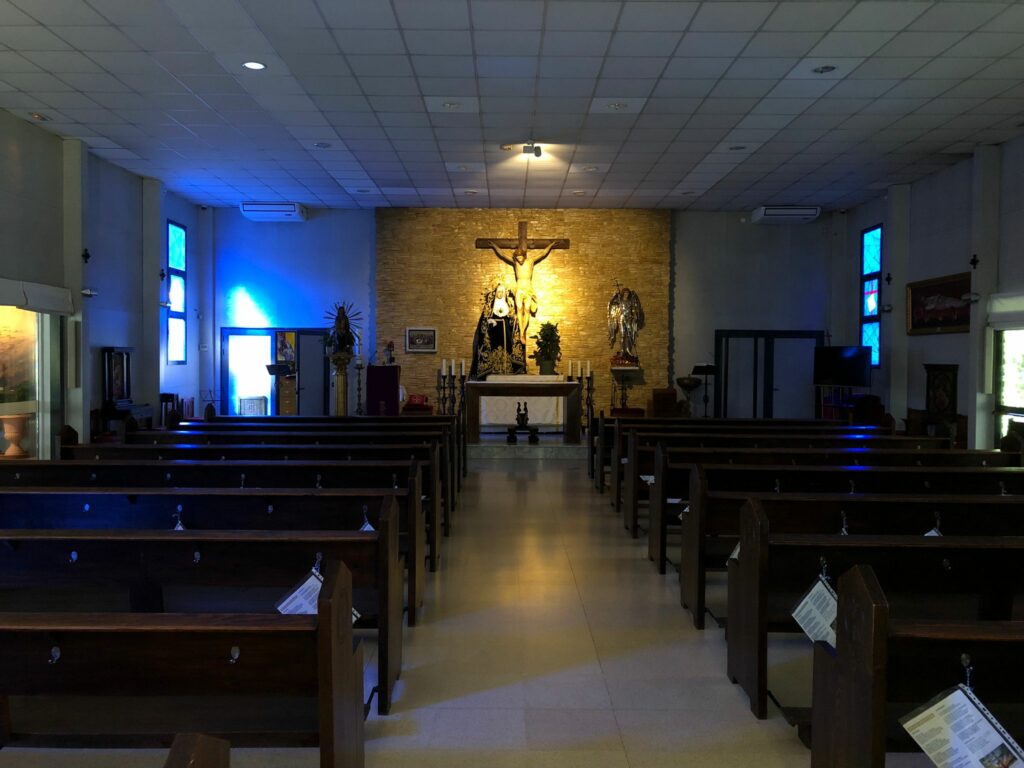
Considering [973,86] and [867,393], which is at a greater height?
[973,86]

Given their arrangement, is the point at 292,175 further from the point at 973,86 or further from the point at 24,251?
the point at 973,86

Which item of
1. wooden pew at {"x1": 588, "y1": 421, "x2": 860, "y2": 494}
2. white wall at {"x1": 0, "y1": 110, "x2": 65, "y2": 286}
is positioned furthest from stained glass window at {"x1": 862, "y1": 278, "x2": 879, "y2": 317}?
white wall at {"x1": 0, "y1": 110, "x2": 65, "y2": 286}

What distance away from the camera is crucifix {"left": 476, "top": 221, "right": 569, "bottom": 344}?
48.9 feet

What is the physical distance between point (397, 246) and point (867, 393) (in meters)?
8.73

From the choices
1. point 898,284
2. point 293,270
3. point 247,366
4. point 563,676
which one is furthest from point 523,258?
point 563,676

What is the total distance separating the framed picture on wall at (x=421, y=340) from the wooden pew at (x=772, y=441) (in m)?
7.63

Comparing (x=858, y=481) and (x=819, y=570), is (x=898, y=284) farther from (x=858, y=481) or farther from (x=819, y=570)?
(x=819, y=570)

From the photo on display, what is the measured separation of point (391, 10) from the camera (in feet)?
21.6

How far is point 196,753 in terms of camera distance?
1.19 metres

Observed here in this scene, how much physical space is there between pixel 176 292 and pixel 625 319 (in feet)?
26.2

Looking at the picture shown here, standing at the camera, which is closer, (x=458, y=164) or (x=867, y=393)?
(x=458, y=164)

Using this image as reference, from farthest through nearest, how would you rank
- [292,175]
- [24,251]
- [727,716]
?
[292,175] < [24,251] < [727,716]

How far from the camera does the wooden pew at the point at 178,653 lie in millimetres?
2031

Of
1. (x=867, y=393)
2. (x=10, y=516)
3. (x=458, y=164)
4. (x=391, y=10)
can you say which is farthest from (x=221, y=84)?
(x=867, y=393)
